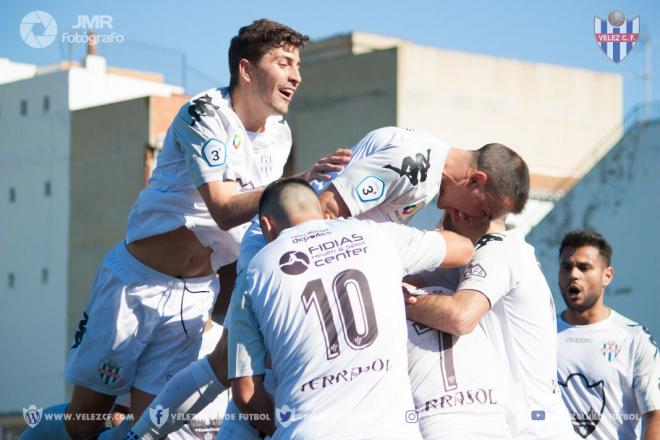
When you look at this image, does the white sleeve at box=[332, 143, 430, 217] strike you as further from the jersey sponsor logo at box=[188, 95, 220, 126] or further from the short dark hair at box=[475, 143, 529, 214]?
the jersey sponsor logo at box=[188, 95, 220, 126]

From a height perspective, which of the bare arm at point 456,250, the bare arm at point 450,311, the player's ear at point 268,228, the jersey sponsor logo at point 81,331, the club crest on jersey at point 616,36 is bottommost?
the jersey sponsor logo at point 81,331

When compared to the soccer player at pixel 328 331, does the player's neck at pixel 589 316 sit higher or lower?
lower

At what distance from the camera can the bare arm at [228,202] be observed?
7469 millimetres

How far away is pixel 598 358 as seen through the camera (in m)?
10.8

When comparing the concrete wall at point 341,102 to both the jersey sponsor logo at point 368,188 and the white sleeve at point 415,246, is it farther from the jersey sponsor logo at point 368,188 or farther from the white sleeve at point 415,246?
the white sleeve at point 415,246

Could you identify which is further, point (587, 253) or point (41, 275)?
point (41, 275)

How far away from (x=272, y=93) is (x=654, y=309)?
23381mm

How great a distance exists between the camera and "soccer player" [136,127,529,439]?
23.1 feet

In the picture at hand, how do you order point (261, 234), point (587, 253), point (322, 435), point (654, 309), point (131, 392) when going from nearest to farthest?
point (322, 435) < point (261, 234) < point (131, 392) < point (587, 253) < point (654, 309)

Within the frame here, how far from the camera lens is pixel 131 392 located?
8.72 meters

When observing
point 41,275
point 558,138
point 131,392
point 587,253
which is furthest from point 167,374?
point 41,275

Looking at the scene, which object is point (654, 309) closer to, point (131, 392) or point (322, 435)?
point (131, 392)

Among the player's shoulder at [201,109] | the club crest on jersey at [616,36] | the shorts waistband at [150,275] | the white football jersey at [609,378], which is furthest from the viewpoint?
the club crest on jersey at [616,36]

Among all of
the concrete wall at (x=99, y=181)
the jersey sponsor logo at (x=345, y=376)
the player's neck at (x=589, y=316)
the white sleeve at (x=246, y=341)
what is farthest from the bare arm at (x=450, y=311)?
the concrete wall at (x=99, y=181)
